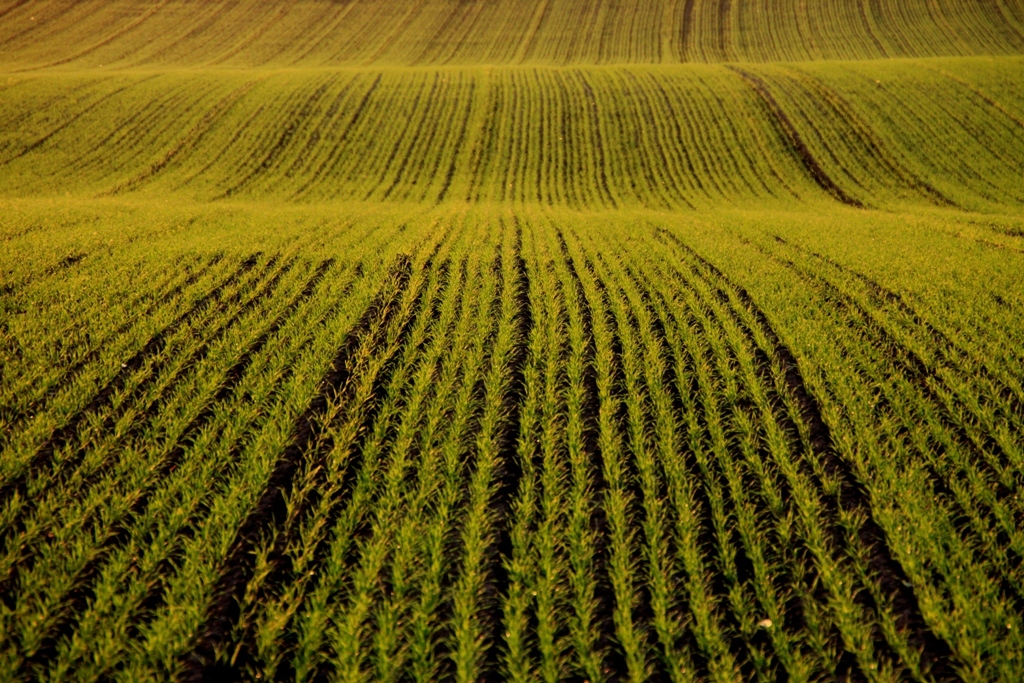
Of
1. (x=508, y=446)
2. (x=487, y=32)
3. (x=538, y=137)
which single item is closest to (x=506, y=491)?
(x=508, y=446)

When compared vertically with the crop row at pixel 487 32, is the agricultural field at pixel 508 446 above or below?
below

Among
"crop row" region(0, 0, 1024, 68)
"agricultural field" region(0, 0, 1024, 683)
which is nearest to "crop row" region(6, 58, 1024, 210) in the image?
"agricultural field" region(0, 0, 1024, 683)

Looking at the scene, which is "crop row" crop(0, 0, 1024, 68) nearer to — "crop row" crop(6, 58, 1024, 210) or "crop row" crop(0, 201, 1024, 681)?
"crop row" crop(6, 58, 1024, 210)

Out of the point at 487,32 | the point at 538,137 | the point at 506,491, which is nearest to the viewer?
the point at 506,491

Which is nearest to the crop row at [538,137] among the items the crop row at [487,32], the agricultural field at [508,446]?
the agricultural field at [508,446]

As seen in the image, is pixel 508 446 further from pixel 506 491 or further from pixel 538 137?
pixel 538 137

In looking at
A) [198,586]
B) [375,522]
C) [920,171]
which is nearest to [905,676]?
[375,522]

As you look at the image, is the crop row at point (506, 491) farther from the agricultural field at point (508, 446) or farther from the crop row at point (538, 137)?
the crop row at point (538, 137)
